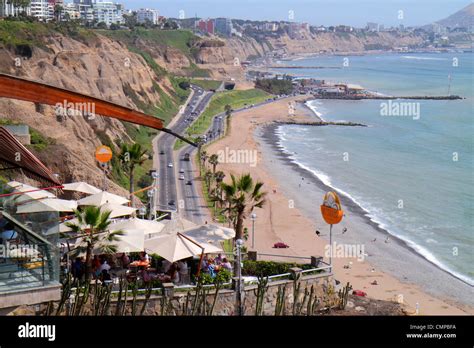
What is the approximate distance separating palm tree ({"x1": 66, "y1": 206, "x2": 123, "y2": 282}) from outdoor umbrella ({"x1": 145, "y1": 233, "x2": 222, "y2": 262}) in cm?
108

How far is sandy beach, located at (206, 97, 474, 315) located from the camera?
1144 inches

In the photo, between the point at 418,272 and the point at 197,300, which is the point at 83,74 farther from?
the point at 197,300

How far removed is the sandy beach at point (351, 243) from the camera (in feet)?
95.3

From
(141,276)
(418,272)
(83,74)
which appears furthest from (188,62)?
(141,276)

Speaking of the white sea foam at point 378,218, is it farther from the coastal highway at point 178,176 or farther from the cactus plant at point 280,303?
the cactus plant at point 280,303

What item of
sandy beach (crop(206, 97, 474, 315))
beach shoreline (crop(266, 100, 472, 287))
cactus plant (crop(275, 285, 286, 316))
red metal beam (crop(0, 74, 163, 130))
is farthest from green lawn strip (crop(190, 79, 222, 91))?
red metal beam (crop(0, 74, 163, 130))

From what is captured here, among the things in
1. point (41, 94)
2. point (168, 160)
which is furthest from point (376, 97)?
point (41, 94)

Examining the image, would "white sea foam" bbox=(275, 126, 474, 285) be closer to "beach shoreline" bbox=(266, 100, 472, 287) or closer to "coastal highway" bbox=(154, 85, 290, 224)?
"beach shoreline" bbox=(266, 100, 472, 287)

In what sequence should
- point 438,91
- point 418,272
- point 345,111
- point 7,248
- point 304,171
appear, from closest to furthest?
point 7,248 < point 418,272 < point 304,171 < point 345,111 < point 438,91

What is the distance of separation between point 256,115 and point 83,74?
136ft

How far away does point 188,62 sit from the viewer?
143m

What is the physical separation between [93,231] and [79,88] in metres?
47.1

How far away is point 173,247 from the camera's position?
16766 millimetres

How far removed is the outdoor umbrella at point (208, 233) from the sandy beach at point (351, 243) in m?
7.94
